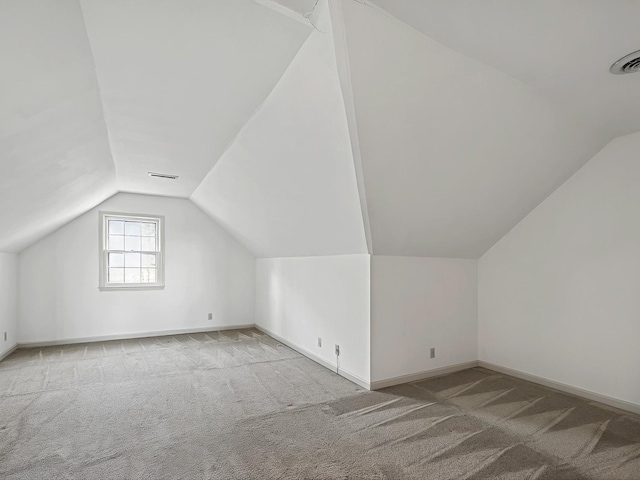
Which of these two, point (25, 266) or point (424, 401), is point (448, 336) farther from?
point (25, 266)

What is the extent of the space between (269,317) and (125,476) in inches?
154

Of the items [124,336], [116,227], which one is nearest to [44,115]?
[116,227]

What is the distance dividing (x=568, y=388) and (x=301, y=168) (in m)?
3.30

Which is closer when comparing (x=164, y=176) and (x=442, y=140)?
(x=442, y=140)

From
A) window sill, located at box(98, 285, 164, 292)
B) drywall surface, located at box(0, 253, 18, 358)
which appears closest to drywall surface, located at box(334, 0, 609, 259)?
window sill, located at box(98, 285, 164, 292)

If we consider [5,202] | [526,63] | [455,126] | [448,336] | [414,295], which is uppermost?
[526,63]

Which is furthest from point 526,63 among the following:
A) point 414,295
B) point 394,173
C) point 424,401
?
point 424,401

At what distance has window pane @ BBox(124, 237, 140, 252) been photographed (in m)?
5.82

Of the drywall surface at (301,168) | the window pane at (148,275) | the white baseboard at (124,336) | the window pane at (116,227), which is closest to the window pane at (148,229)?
the window pane at (116,227)

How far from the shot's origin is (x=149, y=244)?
599 cm

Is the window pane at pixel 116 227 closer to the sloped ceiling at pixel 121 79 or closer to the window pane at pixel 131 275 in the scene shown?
the window pane at pixel 131 275

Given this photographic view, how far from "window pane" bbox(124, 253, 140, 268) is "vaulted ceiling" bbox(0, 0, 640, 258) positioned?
192 centimetres

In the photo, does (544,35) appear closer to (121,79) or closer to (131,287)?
(121,79)

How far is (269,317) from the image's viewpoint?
5.93 metres
